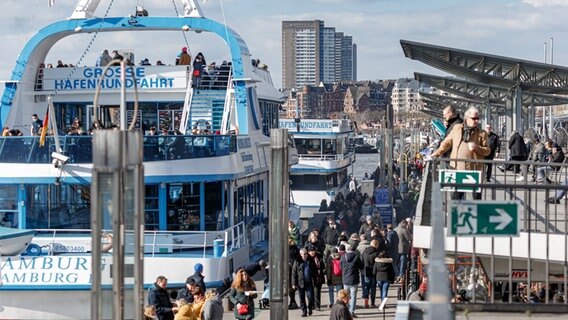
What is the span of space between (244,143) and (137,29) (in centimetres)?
380

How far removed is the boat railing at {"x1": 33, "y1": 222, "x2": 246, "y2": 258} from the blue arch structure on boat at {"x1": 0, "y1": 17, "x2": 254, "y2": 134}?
387 centimetres

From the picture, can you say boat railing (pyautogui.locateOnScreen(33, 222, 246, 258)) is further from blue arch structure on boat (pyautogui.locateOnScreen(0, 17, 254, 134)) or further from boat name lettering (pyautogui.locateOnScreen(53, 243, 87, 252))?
blue arch structure on boat (pyautogui.locateOnScreen(0, 17, 254, 134))

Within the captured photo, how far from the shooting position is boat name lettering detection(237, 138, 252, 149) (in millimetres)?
25062

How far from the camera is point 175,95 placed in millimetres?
27828

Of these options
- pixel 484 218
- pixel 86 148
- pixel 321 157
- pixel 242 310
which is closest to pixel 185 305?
pixel 242 310

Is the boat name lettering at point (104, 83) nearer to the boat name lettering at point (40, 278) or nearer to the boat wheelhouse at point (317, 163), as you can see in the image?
the boat name lettering at point (40, 278)

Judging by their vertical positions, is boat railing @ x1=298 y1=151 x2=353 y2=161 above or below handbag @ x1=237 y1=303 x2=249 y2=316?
above

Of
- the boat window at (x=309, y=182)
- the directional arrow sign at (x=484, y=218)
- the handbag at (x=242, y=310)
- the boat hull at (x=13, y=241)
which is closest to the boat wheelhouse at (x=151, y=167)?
the boat hull at (x=13, y=241)

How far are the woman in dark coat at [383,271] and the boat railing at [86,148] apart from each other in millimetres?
4894

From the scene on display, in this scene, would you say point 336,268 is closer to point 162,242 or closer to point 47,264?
point 162,242

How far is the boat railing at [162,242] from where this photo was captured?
22250 millimetres

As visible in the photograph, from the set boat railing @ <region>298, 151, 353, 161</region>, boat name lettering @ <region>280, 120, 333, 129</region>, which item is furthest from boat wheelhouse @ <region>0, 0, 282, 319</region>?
boat name lettering @ <region>280, 120, 333, 129</region>

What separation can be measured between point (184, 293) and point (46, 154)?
19.3 ft

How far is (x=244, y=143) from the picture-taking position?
25766mm
